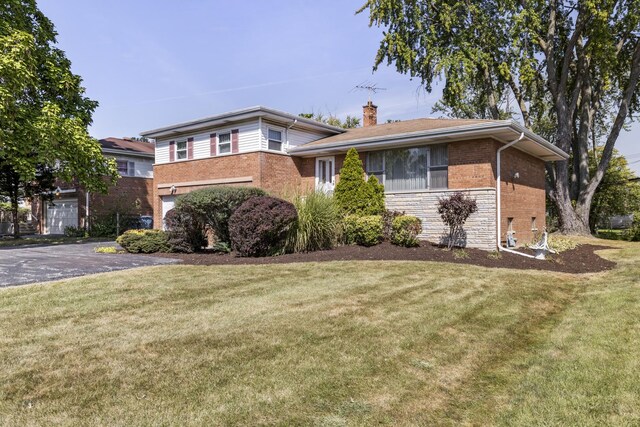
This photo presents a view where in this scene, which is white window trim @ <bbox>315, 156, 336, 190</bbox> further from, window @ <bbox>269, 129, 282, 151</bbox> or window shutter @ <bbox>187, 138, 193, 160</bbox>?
window shutter @ <bbox>187, 138, 193, 160</bbox>

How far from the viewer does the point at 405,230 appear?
13.0 m

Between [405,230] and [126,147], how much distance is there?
2409cm

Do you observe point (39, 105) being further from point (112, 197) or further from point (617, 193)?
point (617, 193)

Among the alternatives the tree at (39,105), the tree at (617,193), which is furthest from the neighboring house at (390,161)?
the tree at (617,193)

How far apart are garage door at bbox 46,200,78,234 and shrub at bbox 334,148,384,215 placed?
21.7 m

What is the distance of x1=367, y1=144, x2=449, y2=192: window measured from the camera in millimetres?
14570

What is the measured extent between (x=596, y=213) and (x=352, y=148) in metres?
19.5

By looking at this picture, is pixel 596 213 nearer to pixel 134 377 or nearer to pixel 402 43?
pixel 402 43

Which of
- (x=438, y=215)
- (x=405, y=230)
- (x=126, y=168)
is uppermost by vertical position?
(x=126, y=168)

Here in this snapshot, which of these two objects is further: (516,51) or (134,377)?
(516,51)

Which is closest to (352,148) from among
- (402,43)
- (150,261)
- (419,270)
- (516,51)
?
(419,270)

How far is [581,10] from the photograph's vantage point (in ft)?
65.1

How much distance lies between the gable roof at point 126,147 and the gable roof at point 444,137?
1647cm

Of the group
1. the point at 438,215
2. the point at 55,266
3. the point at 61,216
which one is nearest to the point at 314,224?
the point at 438,215
